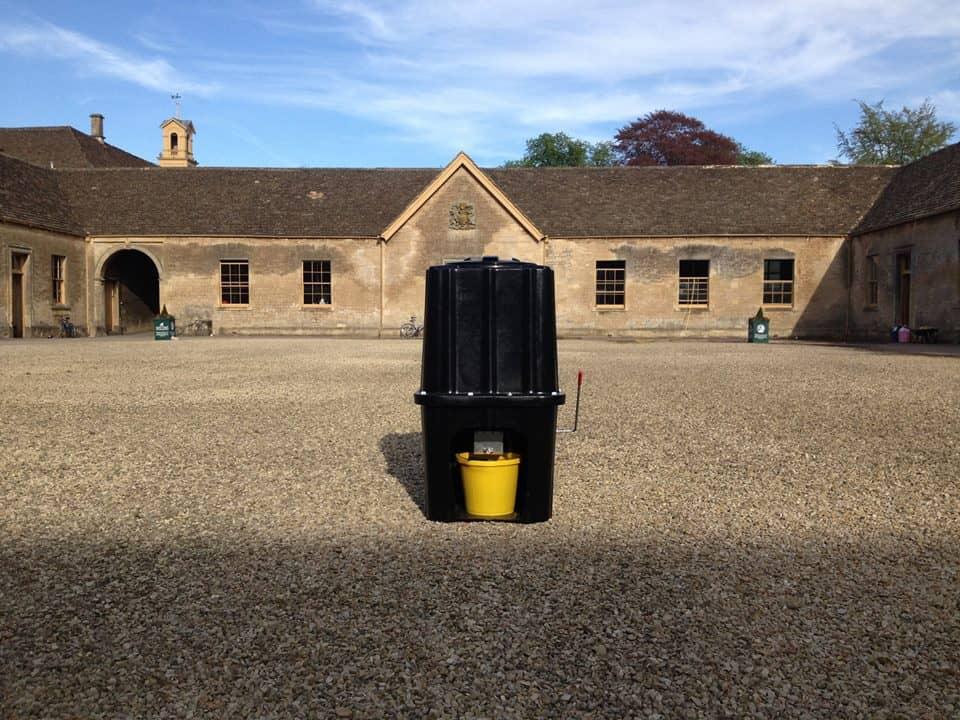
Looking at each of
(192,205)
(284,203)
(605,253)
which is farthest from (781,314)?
(192,205)

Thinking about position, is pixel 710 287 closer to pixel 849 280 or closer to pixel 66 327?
pixel 849 280

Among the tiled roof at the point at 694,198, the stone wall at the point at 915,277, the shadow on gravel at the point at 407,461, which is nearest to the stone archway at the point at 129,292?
the tiled roof at the point at 694,198

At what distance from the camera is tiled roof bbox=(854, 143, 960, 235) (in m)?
23.8

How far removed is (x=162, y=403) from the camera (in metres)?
9.91

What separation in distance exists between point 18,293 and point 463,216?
1519cm

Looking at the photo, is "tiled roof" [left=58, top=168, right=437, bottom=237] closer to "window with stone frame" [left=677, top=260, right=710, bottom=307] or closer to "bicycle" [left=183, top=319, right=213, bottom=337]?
"bicycle" [left=183, top=319, right=213, bottom=337]

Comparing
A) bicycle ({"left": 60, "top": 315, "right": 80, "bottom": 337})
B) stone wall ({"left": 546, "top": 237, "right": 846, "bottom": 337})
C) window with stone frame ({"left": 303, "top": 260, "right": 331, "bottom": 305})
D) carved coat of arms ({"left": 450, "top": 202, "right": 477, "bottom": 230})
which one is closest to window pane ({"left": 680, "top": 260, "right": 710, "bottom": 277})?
stone wall ({"left": 546, "top": 237, "right": 846, "bottom": 337})

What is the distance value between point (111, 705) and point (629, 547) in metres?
2.67

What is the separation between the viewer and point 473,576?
3.91 metres

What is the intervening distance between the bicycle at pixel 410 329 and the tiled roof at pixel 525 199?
3.51 m

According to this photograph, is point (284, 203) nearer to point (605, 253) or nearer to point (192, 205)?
point (192, 205)

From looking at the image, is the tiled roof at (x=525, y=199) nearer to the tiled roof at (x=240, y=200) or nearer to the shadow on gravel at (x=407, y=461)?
the tiled roof at (x=240, y=200)

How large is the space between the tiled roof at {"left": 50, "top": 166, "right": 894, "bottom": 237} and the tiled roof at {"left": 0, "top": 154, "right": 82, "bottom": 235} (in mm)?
824

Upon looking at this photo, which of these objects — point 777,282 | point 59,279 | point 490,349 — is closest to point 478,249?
point 777,282
